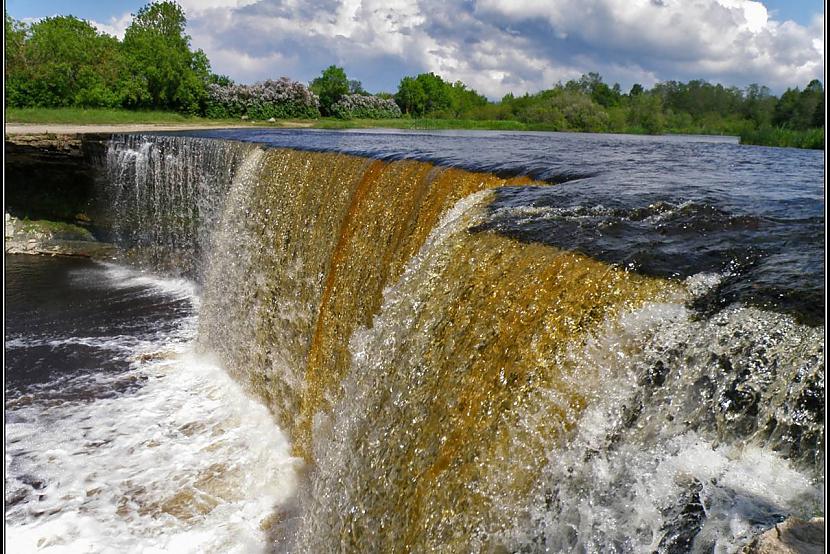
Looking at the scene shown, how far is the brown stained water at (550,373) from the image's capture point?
79.0 inches

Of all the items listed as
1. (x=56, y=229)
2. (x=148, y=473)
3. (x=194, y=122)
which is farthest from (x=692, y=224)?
(x=194, y=122)

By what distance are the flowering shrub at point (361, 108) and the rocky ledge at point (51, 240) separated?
22.7 m

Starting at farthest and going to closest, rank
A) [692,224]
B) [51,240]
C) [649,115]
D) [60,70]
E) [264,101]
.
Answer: [649,115], [264,101], [60,70], [51,240], [692,224]

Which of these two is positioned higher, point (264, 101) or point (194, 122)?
point (264, 101)

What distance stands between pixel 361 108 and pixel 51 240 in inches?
1009

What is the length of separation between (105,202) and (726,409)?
13621 millimetres

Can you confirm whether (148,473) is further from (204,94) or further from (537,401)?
(204,94)

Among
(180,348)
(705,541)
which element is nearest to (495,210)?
(705,541)

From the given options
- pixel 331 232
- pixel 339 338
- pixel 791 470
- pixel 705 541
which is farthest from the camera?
Result: pixel 331 232

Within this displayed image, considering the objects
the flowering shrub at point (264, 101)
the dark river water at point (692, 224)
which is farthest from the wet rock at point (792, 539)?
the flowering shrub at point (264, 101)

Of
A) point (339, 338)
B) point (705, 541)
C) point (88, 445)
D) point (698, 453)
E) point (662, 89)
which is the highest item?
point (662, 89)

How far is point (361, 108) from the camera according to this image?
36.3 meters

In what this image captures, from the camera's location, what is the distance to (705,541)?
179cm

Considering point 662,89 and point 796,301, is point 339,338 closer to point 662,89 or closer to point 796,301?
point 796,301
